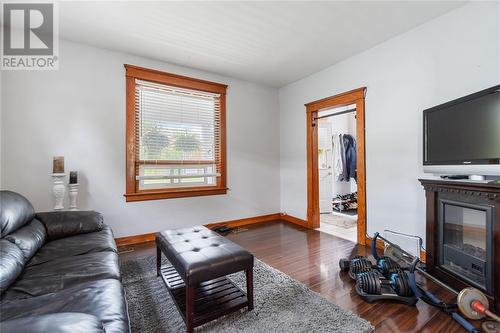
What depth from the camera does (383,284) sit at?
196cm

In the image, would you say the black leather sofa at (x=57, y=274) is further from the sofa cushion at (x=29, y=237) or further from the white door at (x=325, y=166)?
the white door at (x=325, y=166)

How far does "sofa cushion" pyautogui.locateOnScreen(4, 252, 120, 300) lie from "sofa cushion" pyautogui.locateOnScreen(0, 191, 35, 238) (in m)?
0.36

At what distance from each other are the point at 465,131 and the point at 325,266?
176 centimetres

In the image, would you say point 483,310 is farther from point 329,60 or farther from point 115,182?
point 115,182

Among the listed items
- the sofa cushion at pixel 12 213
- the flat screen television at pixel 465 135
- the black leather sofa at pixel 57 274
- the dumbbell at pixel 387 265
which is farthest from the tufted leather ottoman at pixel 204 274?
the flat screen television at pixel 465 135

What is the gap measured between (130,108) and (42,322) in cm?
291

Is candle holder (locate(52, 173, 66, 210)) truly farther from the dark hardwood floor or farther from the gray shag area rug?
the gray shag area rug

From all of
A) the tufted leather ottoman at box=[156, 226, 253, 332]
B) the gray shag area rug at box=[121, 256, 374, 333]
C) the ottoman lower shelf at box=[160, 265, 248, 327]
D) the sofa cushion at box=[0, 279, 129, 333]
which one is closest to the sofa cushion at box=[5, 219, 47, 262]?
the sofa cushion at box=[0, 279, 129, 333]

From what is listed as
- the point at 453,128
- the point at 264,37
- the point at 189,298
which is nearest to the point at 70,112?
the point at 264,37

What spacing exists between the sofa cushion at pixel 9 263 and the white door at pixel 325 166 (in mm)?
4536

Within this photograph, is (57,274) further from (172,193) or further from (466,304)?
(466,304)

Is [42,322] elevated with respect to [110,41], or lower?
lower

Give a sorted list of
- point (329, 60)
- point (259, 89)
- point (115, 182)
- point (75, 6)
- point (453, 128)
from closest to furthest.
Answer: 1. point (453, 128)
2. point (75, 6)
3. point (115, 182)
4. point (329, 60)
5. point (259, 89)

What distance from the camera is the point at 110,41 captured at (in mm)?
2842
